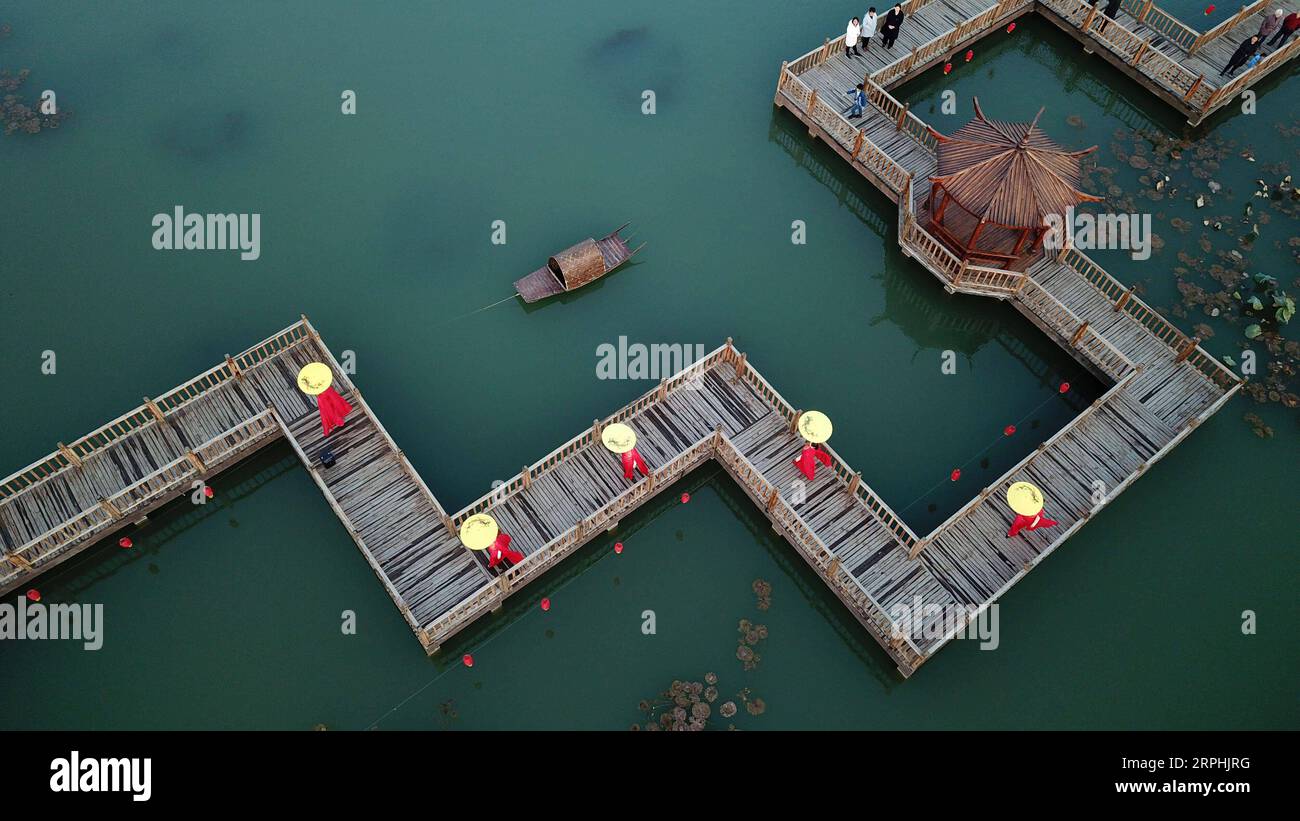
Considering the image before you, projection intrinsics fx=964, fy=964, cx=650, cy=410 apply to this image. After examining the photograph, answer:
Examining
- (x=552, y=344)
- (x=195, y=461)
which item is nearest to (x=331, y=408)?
(x=195, y=461)

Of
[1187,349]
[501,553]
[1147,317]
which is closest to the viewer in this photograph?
[501,553]

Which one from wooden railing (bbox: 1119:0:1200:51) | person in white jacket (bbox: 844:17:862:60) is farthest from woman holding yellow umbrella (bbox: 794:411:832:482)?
wooden railing (bbox: 1119:0:1200:51)

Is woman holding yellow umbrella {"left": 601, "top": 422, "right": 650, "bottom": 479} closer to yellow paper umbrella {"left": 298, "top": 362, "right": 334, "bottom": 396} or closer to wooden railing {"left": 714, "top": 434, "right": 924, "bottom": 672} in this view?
wooden railing {"left": 714, "top": 434, "right": 924, "bottom": 672}

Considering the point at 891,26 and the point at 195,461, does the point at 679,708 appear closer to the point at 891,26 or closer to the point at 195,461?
the point at 195,461

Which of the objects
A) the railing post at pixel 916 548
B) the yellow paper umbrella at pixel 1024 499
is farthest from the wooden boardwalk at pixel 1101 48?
the railing post at pixel 916 548

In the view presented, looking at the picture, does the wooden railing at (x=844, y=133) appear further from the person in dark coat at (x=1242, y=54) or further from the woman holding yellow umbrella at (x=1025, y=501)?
the person in dark coat at (x=1242, y=54)

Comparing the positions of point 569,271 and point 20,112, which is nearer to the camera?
point 569,271
